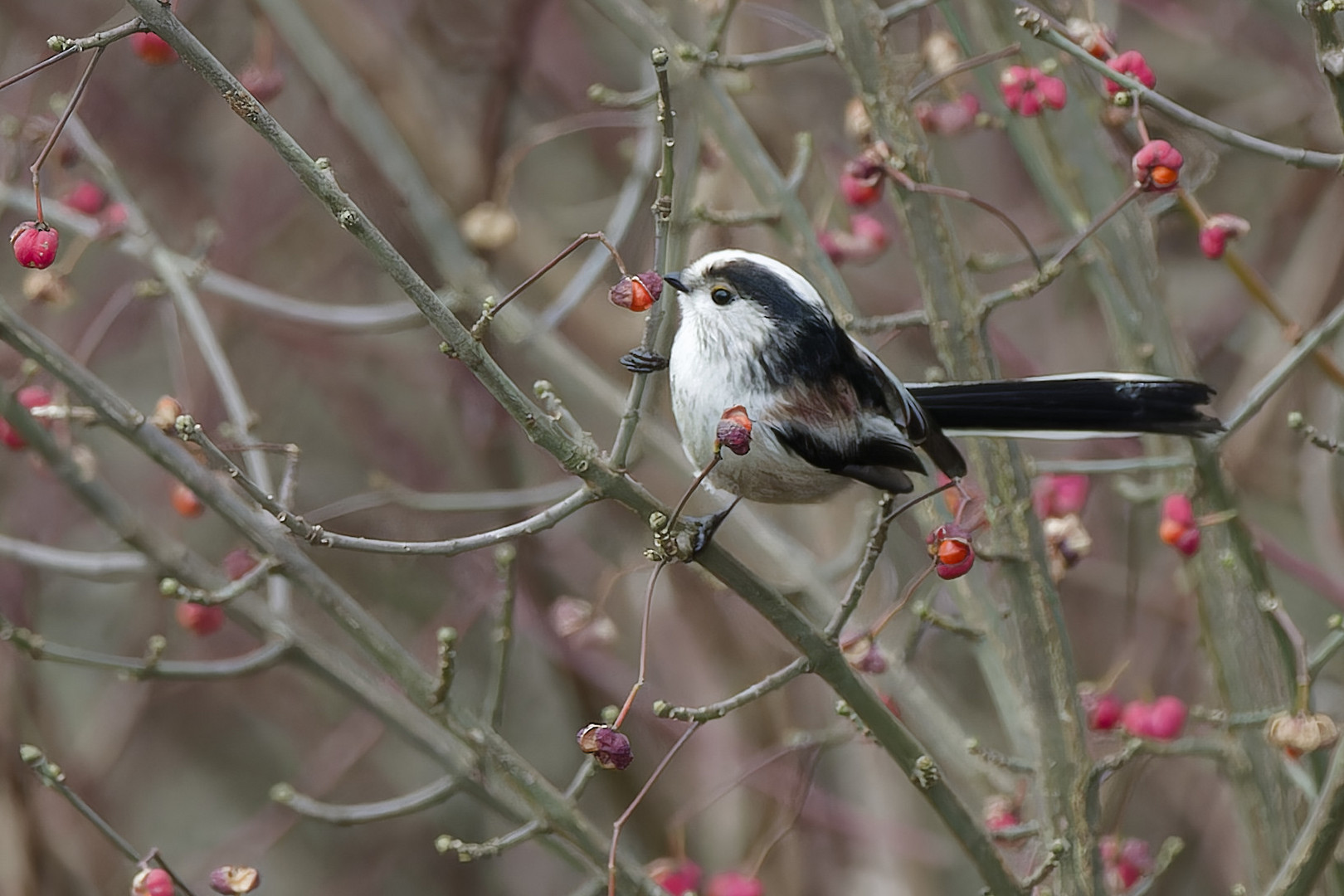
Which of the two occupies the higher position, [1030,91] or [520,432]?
[520,432]

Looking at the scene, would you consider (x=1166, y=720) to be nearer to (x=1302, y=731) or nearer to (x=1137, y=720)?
(x=1137, y=720)

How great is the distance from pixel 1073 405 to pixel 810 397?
52 centimetres

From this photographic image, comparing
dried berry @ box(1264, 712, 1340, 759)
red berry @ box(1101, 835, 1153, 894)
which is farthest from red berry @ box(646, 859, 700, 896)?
dried berry @ box(1264, 712, 1340, 759)

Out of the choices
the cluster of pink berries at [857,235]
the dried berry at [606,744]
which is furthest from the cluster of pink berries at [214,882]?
the cluster of pink berries at [857,235]

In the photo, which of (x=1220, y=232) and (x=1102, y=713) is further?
(x=1102, y=713)

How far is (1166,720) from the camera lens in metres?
2.45

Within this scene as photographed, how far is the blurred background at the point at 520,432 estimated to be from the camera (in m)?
3.52

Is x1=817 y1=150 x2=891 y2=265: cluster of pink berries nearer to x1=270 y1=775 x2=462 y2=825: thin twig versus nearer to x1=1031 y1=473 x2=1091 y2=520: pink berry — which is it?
x1=1031 y1=473 x2=1091 y2=520: pink berry

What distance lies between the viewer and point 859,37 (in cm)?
236

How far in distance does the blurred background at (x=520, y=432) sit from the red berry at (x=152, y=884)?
1224mm

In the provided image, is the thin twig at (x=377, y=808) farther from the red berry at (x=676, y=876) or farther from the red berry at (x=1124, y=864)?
the red berry at (x=1124, y=864)

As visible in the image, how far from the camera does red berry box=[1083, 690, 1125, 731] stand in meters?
2.52

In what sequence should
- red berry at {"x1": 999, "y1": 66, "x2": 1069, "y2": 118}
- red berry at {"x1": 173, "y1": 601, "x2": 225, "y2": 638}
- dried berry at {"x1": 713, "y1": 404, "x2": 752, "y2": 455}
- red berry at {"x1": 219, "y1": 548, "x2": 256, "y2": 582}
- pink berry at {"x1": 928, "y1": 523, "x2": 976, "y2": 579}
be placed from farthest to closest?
red berry at {"x1": 173, "y1": 601, "x2": 225, "y2": 638} → red berry at {"x1": 219, "y1": 548, "x2": 256, "y2": 582} → red berry at {"x1": 999, "y1": 66, "x2": 1069, "y2": 118} → pink berry at {"x1": 928, "y1": 523, "x2": 976, "y2": 579} → dried berry at {"x1": 713, "y1": 404, "x2": 752, "y2": 455}

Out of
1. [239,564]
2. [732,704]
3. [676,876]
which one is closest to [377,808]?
[239,564]
